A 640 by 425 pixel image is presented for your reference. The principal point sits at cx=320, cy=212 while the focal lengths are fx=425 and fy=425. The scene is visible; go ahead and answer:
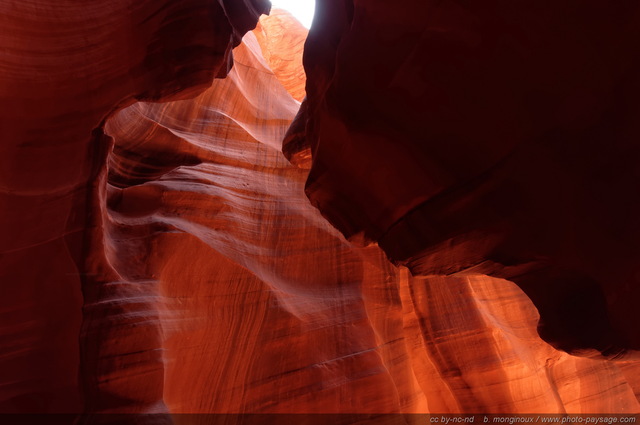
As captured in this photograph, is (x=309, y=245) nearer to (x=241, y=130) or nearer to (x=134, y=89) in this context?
(x=241, y=130)

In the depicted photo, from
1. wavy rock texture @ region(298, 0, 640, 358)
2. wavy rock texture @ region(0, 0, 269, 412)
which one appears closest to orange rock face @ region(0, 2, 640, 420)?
wavy rock texture @ region(0, 0, 269, 412)

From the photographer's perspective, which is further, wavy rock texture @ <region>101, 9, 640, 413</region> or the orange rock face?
wavy rock texture @ <region>101, 9, 640, 413</region>

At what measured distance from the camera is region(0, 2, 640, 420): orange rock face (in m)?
3.58

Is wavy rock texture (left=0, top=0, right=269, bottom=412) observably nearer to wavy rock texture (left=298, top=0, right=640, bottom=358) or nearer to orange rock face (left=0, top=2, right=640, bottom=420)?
orange rock face (left=0, top=2, right=640, bottom=420)

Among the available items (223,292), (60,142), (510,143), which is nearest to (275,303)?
(223,292)

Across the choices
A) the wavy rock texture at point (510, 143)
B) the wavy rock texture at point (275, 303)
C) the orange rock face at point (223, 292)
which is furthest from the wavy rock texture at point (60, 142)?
the wavy rock texture at point (510, 143)

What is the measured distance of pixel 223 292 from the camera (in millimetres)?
4855

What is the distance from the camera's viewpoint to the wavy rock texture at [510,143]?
2.68 metres

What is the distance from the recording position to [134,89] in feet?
13.4

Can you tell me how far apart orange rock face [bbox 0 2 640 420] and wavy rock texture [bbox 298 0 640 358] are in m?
0.19

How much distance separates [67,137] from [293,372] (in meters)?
3.36

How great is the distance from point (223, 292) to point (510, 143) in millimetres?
3384

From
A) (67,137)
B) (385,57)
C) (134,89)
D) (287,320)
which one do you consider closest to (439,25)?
(385,57)

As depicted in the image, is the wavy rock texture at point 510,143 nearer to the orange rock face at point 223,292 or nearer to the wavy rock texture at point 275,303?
the orange rock face at point 223,292
